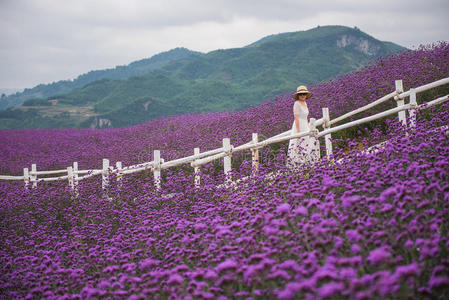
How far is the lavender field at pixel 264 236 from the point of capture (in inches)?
93.2

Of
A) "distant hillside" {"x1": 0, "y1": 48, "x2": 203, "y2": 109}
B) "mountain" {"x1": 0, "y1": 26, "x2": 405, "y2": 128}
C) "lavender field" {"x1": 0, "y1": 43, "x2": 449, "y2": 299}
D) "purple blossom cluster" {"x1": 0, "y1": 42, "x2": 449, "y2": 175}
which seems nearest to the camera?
"lavender field" {"x1": 0, "y1": 43, "x2": 449, "y2": 299}

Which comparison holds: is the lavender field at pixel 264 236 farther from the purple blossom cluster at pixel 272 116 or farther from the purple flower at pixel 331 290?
the purple blossom cluster at pixel 272 116

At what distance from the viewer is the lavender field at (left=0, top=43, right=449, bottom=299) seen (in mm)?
2367

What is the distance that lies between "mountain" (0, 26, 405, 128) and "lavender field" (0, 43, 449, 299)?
94.4 feet

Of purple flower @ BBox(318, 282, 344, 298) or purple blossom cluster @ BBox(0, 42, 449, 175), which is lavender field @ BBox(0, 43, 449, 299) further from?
purple blossom cluster @ BBox(0, 42, 449, 175)

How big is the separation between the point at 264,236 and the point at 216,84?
40277mm

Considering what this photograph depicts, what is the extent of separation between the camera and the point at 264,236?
3402mm

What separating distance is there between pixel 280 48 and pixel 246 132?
47.5m

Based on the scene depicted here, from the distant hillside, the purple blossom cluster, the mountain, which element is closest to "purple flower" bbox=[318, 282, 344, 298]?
the purple blossom cluster

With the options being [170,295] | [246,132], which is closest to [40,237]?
[170,295]

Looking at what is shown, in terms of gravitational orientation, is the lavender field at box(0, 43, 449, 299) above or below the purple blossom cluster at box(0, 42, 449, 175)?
below

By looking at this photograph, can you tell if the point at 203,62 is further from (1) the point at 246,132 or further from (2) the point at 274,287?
(2) the point at 274,287

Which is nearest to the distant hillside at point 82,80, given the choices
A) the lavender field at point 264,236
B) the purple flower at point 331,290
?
the lavender field at point 264,236

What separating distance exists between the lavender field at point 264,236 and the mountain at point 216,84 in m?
28.8
